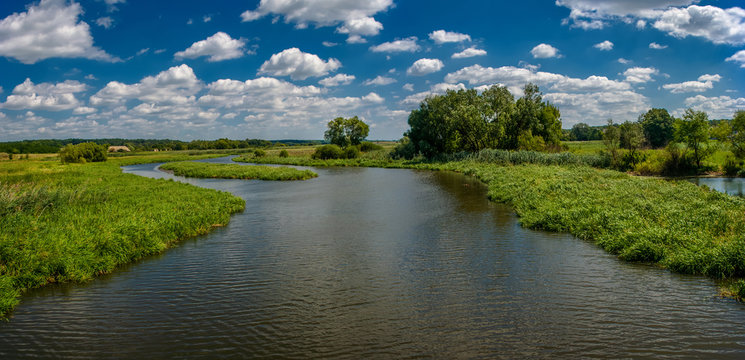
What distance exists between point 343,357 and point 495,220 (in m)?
15.2

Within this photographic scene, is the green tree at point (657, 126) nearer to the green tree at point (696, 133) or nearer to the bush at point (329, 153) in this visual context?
the green tree at point (696, 133)

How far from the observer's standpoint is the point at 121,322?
9.75m

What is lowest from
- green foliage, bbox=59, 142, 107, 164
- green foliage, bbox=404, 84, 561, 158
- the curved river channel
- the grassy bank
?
the curved river channel

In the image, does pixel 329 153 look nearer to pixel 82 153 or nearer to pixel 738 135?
pixel 82 153

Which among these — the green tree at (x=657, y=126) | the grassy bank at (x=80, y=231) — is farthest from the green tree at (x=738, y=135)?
the grassy bank at (x=80, y=231)

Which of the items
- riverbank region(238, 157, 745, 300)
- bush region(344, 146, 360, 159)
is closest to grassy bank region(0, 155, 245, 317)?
riverbank region(238, 157, 745, 300)

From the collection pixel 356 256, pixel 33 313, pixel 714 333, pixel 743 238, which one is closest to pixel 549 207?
pixel 743 238

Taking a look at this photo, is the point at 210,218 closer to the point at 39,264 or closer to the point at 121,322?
the point at 39,264

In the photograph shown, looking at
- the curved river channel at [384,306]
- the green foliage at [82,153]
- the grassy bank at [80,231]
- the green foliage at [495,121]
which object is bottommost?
the curved river channel at [384,306]

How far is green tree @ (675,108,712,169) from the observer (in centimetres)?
4256

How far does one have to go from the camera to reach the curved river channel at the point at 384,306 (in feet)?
27.2

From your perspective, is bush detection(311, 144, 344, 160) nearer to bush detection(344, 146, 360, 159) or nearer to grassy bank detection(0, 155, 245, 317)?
bush detection(344, 146, 360, 159)

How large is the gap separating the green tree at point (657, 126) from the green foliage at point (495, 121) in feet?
98.7

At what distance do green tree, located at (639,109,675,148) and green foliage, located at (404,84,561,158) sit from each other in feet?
98.7
